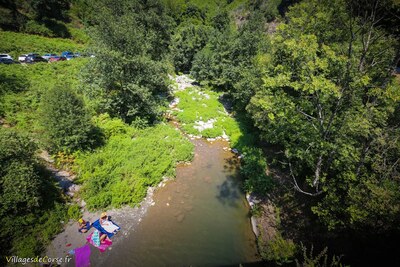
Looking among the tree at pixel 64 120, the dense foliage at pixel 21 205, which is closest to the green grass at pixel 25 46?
the tree at pixel 64 120

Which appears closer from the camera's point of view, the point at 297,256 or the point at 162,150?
the point at 297,256

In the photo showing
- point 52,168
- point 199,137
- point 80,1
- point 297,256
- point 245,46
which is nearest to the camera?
point 297,256

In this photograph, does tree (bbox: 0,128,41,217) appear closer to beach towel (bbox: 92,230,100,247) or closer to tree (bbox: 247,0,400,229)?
beach towel (bbox: 92,230,100,247)

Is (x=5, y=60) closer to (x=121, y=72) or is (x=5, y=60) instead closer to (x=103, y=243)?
(x=121, y=72)

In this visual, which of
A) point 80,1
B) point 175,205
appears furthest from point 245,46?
point 80,1

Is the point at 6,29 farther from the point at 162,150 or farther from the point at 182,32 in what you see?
the point at 162,150

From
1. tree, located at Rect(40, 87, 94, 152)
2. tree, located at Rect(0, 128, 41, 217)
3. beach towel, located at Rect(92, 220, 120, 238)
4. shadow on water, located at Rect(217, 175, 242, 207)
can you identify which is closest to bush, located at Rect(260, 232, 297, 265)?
shadow on water, located at Rect(217, 175, 242, 207)

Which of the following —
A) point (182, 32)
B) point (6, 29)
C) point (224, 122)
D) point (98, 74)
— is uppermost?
point (182, 32)
